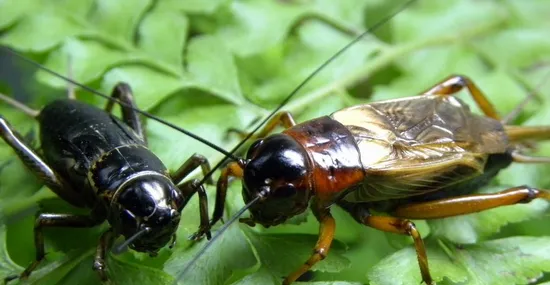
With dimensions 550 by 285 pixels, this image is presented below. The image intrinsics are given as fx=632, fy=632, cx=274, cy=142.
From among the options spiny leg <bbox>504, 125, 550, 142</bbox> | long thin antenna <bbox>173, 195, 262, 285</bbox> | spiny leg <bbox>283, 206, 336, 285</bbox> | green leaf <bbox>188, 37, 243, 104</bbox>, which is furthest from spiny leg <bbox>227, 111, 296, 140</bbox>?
spiny leg <bbox>504, 125, 550, 142</bbox>

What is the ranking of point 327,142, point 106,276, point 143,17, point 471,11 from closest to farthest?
1. point 106,276
2. point 327,142
3. point 143,17
4. point 471,11

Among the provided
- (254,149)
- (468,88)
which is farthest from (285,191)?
(468,88)

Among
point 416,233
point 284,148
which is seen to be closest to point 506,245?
point 416,233

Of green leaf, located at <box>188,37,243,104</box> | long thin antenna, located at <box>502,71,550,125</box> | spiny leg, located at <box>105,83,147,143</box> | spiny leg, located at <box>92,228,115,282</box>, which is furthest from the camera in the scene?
long thin antenna, located at <box>502,71,550,125</box>

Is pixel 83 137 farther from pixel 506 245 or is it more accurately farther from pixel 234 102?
pixel 506 245

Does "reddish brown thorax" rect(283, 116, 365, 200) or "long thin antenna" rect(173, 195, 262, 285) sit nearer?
"long thin antenna" rect(173, 195, 262, 285)

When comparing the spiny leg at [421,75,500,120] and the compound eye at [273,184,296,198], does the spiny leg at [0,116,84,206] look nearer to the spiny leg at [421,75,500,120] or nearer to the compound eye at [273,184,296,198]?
the compound eye at [273,184,296,198]
